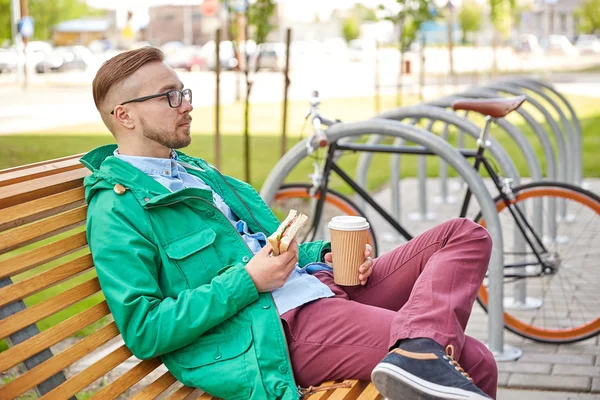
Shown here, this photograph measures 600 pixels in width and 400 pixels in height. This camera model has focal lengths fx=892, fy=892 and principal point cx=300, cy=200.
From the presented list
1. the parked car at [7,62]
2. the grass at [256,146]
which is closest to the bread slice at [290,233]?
the grass at [256,146]

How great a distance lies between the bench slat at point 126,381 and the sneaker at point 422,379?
679 millimetres

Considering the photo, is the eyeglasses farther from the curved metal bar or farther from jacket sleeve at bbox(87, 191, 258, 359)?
the curved metal bar

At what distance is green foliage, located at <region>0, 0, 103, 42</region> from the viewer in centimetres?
3900

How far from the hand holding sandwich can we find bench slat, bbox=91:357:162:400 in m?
0.41

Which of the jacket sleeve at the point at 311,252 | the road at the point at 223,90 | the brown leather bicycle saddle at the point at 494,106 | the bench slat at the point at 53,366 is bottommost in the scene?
the road at the point at 223,90

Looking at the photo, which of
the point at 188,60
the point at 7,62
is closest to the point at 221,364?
the point at 188,60

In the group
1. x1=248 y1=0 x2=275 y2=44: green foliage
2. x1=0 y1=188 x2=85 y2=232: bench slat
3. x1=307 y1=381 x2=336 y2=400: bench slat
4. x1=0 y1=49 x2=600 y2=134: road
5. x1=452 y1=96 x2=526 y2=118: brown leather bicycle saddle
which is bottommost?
x1=0 y1=49 x2=600 y2=134: road

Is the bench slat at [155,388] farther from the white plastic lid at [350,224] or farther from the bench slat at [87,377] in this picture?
the white plastic lid at [350,224]

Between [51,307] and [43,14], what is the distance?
174ft

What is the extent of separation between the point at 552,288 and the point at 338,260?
302 cm

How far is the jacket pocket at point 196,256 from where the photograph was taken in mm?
2545

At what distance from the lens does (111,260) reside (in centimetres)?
242

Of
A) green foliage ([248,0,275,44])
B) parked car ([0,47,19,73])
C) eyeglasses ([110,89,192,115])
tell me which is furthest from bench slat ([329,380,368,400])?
parked car ([0,47,19,73])

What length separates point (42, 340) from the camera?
2.33 m
